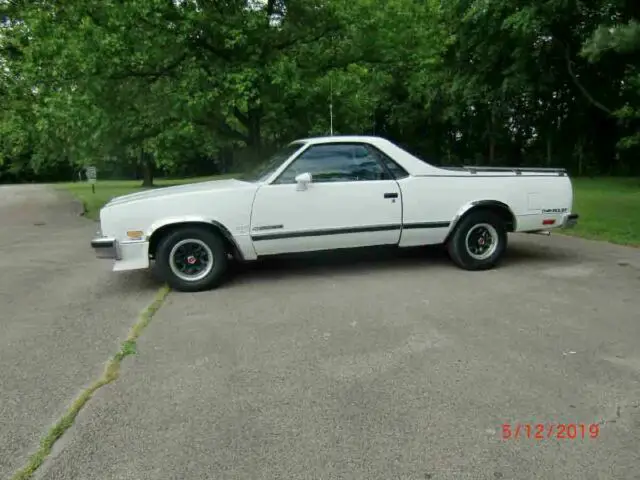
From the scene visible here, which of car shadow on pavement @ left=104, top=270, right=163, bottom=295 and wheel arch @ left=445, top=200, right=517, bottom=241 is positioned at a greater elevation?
wheel arch @ left=445, top=200, right=517, bottom=241

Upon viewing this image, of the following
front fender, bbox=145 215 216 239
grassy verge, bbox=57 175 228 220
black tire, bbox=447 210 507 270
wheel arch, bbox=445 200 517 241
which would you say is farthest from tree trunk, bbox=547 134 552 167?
front fender, bbox=145 215 216 239

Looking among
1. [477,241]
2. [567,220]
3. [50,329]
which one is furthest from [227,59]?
[50,329]

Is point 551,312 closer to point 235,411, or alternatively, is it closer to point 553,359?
point 553,359

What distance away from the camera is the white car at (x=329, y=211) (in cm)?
564

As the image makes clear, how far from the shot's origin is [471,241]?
648 cm

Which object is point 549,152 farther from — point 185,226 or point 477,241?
point 185,226

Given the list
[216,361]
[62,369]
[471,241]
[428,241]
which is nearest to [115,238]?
[62,369]

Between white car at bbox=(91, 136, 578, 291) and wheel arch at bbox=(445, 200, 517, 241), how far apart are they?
0.04 feet

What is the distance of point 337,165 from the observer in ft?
20.1

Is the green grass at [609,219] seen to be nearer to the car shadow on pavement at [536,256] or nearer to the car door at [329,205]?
the car shadow on pavement at [536,256]

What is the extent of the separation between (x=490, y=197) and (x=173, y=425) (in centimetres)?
477

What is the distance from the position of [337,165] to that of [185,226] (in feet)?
6.15
